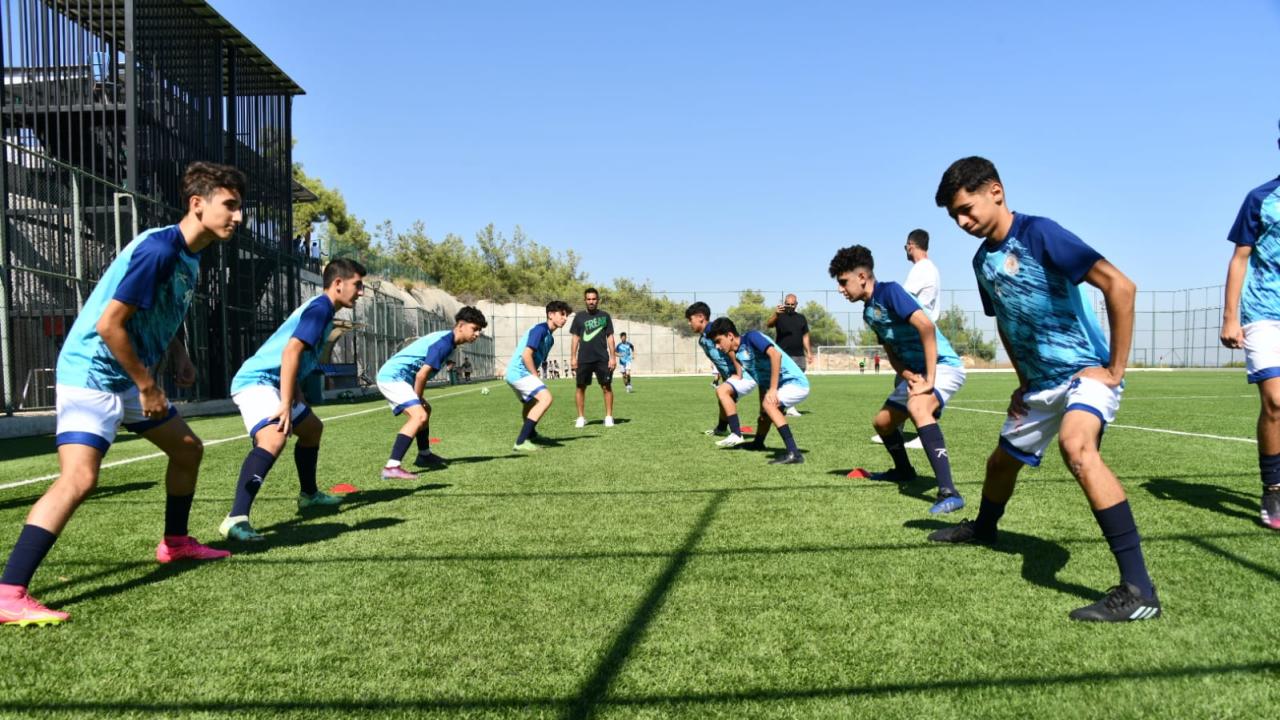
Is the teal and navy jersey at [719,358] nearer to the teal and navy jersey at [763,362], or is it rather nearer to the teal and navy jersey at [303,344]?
the teal and navy jersey at [763,362]

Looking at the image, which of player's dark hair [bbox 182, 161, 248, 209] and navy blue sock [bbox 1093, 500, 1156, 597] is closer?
navy blue sock [bbox 1093, 500, 1156, 597]

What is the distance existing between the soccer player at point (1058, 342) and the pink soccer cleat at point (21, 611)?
3640mm

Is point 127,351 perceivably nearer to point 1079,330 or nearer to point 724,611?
point 724,611

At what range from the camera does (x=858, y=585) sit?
3.38 meters

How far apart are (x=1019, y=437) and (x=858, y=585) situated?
95 cm

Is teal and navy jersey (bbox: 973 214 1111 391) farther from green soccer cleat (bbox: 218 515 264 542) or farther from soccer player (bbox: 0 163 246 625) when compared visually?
Answer: green soccer cleat (bbox: 218 515 264 542)

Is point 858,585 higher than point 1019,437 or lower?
lower

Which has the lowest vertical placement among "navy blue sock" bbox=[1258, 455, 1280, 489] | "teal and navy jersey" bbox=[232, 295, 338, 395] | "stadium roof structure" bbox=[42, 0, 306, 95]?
"navy blue sock" bbox=[1258, 455, 1280, 489]

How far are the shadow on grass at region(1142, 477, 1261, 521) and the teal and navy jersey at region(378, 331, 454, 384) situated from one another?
579 cm

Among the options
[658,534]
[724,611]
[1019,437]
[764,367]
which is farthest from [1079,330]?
[764,367]

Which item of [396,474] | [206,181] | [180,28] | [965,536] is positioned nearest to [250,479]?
[206,181]

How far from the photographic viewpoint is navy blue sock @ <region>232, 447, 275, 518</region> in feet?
14.9

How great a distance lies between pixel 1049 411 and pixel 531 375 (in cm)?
668

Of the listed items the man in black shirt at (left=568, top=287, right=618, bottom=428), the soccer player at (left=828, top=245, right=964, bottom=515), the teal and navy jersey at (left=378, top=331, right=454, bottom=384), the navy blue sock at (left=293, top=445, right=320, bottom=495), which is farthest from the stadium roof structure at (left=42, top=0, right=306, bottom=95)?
the soccer player at (left=828, top=245, right=964, bottom=515)
